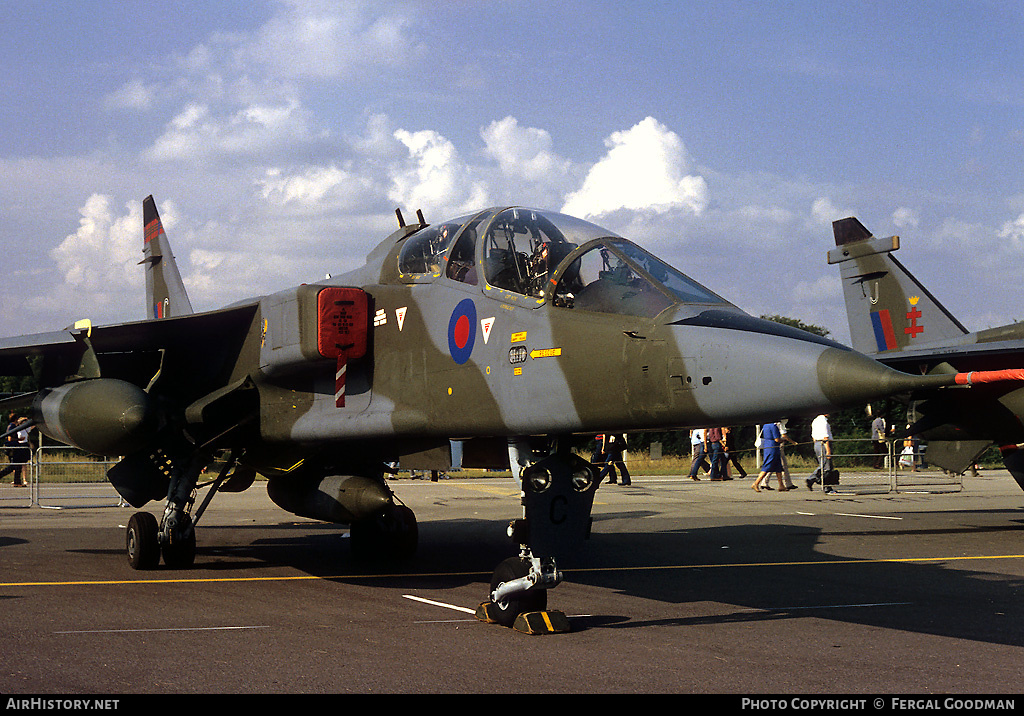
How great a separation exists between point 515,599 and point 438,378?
2001 mm

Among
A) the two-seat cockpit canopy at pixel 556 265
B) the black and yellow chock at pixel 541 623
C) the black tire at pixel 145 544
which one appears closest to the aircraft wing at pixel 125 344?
the black tire at pixel 145 544

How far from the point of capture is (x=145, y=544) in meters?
11.0

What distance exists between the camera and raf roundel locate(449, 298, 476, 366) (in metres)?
7.88

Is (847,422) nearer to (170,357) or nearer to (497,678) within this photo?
(170,357)

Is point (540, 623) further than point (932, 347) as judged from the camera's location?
No

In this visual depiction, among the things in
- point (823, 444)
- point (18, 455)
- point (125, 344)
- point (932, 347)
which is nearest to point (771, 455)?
point (823, 444)

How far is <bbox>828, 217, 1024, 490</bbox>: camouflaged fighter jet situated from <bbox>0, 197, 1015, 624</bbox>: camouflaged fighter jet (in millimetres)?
8088

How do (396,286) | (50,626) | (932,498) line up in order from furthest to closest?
1. (932,498)
2. (396,286)
3. (50,626)

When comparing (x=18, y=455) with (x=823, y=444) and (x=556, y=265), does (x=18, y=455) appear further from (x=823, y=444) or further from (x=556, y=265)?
(x=556, y=265)

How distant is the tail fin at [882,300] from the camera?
723 inches

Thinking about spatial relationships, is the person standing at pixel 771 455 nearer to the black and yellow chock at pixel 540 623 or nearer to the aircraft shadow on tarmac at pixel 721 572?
the aircraft shadow on tarmac at pixel 721 572

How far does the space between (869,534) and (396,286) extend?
8.99 m

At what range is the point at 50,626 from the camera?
7305 mm
